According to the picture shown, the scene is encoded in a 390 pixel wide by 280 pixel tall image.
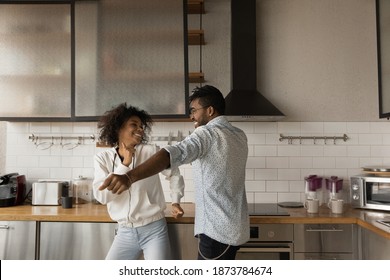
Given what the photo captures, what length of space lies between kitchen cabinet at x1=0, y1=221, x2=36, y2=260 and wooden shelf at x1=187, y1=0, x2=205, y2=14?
5.49 ft

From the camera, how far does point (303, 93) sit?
2463mm

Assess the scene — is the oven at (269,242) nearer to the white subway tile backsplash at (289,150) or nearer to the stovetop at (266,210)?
the stovetop at (266,210)

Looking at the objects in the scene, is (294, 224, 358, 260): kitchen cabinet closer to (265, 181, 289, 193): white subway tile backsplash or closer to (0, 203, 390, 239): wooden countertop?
(0, 203, 390, 239): wooden countertop

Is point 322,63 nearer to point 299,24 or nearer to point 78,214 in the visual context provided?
point 299,24

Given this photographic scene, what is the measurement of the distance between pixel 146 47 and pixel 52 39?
623 mm

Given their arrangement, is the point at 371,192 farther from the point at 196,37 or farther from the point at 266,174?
the point at 196,37

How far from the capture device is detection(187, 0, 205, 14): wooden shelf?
2.31 meters

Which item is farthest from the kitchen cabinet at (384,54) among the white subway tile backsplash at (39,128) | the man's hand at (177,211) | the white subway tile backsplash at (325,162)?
the white subway tile backsplash at (39,128)

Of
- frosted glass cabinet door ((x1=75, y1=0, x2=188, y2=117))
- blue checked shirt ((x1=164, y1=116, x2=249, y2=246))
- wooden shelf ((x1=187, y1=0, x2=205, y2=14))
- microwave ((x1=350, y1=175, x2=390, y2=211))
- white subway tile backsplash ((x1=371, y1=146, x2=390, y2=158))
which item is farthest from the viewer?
white subway tile backsplash ((x1=371, y1=146, x2=390, y2=158))

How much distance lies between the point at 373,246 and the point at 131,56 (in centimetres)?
174

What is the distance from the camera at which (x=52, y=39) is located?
7.39ft

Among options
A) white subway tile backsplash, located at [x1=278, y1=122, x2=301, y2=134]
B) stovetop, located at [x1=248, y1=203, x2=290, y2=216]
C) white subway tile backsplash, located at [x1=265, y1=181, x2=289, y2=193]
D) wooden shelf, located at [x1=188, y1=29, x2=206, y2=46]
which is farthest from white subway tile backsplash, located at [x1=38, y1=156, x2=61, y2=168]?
white subway tile backsplash, located at [x1=278, y1=122, x2=301, y2=134]

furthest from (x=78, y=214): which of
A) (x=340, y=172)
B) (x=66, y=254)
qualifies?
(x=340, y=172)

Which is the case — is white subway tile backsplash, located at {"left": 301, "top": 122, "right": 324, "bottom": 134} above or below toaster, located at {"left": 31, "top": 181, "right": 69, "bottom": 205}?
above
